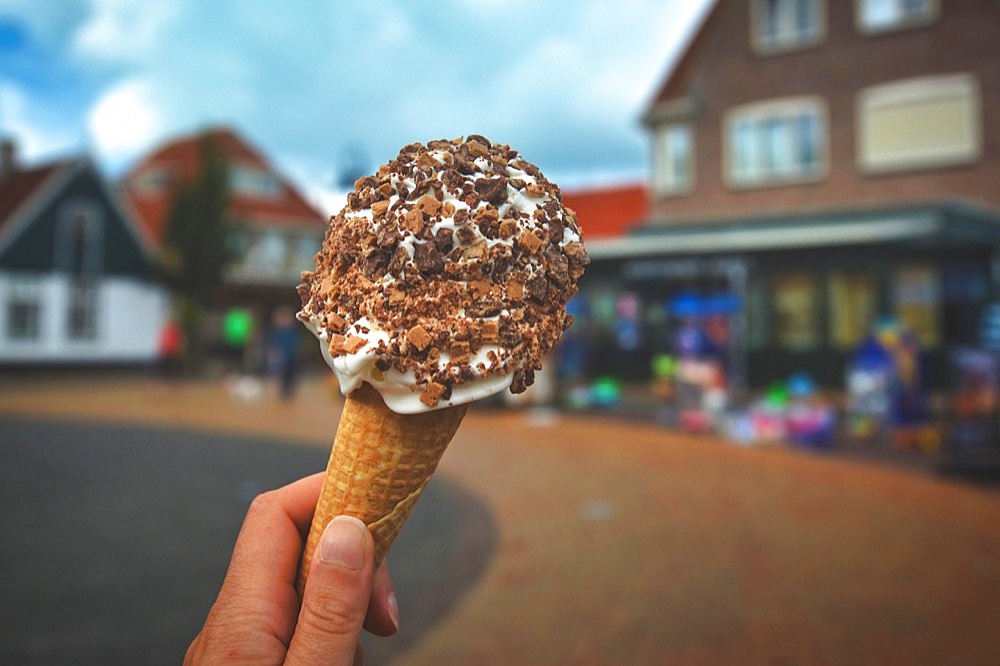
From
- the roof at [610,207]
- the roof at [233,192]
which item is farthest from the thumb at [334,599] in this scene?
the roof at [233,192]

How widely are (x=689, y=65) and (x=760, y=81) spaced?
8.70 feet

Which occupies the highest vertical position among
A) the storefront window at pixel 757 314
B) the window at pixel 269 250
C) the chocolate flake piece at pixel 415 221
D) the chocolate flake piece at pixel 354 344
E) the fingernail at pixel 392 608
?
the window at pixel 269 250

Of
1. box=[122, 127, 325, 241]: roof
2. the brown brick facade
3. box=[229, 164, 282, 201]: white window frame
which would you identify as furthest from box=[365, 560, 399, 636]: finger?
box=[229, 164, 282, 201]: white window frame

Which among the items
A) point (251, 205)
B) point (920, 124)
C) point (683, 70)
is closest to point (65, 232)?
point (251, 205)

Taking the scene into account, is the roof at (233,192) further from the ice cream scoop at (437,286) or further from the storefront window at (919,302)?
the ice cream scoop at (437,286)

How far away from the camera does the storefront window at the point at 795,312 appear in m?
16.4

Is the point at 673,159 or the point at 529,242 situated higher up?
the point at 673,159

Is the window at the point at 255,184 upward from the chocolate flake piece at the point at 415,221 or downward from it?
upward

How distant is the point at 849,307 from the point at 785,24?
6.45 meters

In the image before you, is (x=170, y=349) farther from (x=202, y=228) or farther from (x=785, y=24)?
(x=785, y=24)

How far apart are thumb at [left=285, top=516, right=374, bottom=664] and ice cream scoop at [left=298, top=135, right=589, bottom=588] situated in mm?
130

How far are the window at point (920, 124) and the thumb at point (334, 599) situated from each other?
662 inches

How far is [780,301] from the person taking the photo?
1692cm

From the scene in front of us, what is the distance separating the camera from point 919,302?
15.4 meters
